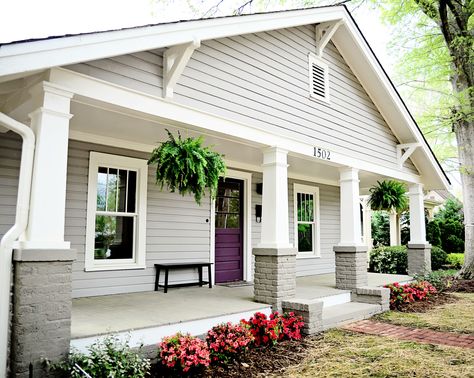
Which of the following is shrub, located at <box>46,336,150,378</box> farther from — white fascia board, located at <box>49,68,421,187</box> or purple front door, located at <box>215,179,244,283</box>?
purple front door, located at <box>215,179,244,283</box>

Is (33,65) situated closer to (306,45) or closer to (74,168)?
(74,168)

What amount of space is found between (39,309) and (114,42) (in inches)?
99.2

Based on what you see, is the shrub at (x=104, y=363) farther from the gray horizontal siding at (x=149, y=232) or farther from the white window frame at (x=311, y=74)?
the white window frame at (x=311, y=74)

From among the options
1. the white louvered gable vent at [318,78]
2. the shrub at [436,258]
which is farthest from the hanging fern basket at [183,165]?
the shrub at [436,258]

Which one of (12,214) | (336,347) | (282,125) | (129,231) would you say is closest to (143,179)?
(129,231)

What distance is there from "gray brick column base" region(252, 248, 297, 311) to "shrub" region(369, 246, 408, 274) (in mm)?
8386

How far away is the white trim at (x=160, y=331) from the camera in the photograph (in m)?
3.80

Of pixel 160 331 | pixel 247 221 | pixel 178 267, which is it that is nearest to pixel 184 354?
pixel 160 331

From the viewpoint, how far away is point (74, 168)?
19.8 ft

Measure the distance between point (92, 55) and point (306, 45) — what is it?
4.60 metres

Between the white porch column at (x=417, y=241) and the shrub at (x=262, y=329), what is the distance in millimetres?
6323

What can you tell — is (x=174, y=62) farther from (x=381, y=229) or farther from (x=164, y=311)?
(x=381, y=229)

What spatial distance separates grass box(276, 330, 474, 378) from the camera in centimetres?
436

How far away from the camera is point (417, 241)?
10.3 meters
